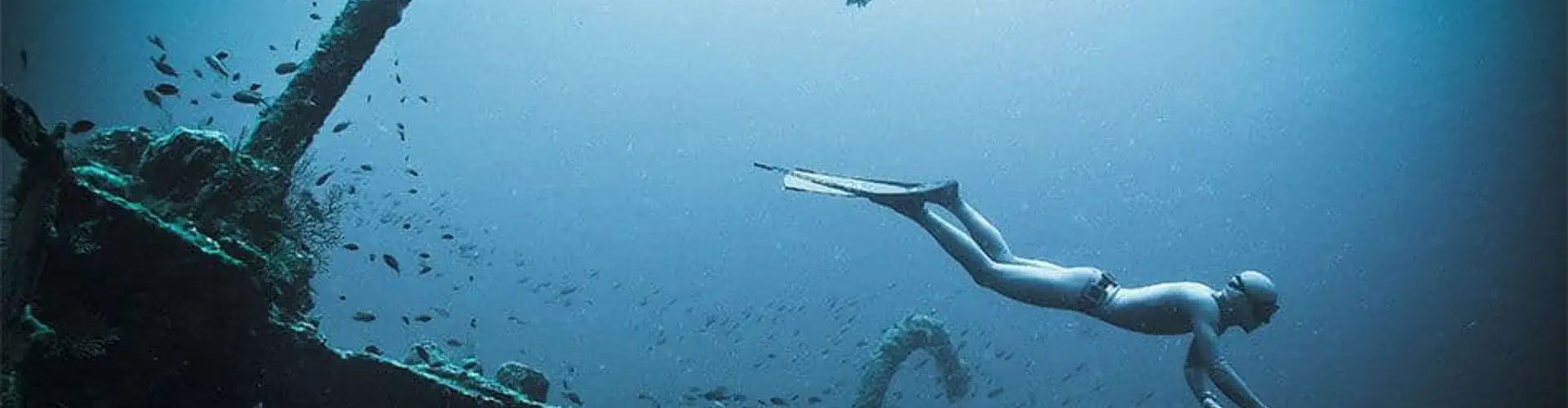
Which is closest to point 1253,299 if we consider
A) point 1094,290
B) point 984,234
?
point 1094,290

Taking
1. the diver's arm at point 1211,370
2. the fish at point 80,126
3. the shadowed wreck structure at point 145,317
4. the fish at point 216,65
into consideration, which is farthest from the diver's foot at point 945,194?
the fish at point 216,65

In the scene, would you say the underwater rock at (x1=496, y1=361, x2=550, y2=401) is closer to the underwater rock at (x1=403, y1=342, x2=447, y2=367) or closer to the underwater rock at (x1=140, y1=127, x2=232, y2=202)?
the underwater rock at (x1=403, y1=342, x2=447, y2=367)

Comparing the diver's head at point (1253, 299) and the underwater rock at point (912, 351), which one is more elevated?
the underwater rock at point (912, 351)

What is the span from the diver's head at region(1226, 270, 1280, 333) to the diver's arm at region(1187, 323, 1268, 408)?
40 cm

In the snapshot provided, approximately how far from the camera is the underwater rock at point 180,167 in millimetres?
5902

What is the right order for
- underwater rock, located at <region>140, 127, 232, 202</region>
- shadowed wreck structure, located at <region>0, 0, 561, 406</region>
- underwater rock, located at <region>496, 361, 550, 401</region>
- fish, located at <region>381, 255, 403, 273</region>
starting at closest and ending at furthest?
shadowed wreck structure, located at <region>0, 0, 561, 406</region> < underwater rock, located at <region>140, 127, 232, 202</region> < fish, located at <region>381, 255, 403, 273</region> < underwater rock, located at <region>496, 361, 550, 401</region>

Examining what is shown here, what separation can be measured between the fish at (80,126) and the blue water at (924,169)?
14.4m

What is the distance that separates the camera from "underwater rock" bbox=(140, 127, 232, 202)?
5.90m

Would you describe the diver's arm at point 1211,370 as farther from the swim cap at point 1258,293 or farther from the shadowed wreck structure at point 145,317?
the shadowed wreck structure at point 145,317

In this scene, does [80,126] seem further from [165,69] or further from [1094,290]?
[1094,290]

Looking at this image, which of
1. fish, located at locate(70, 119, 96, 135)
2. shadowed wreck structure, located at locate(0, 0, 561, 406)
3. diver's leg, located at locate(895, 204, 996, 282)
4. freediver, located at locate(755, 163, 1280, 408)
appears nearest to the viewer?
shadowed wreck structure, located at locate(0, 0, 561, 406)

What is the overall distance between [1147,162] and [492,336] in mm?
58388

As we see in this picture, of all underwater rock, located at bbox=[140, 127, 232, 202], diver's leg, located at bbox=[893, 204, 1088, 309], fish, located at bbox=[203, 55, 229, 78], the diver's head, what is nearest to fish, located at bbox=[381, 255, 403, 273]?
fish, located at bbox=[203, 55, 229, 78]

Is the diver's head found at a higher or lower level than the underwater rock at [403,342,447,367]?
lower
